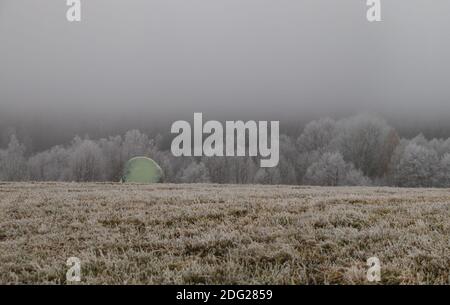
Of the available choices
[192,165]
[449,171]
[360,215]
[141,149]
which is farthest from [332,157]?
[360,215]

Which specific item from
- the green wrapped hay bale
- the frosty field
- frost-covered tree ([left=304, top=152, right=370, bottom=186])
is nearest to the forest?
frost-covered tree ([left=304, top=152, right=370, bottom=186])

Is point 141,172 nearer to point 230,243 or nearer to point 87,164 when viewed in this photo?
point 87,164

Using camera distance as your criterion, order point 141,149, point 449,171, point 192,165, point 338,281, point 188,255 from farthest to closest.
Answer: point 141,149 → point 192,165 → point 449,171 → point 188,255 → point 338,281

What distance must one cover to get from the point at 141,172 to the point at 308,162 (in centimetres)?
3720

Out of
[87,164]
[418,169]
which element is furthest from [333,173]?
[87,164]

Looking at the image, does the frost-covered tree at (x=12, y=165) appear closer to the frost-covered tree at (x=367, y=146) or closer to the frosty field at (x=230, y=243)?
the frost-covered tree at (x=367, y=146)

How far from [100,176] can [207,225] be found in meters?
77.5

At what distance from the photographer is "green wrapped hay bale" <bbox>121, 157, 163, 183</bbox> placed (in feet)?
167

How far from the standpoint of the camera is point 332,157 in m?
72.2

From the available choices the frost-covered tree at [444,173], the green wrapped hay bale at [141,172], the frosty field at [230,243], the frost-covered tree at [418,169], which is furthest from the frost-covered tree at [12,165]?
the frosty field at [230,243]

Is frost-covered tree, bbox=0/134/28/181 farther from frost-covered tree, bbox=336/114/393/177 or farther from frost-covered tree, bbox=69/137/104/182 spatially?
frost-covered tree, bbox=336/114/393/177

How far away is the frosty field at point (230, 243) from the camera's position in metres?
7.80

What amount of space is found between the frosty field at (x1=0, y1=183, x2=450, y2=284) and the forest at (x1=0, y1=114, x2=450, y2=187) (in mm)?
59623

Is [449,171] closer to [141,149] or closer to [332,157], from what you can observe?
[332,157]
